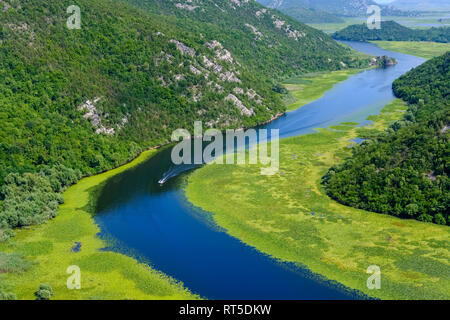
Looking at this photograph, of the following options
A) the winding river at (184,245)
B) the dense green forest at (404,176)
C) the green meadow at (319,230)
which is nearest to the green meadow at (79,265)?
the winding river at (184,245)

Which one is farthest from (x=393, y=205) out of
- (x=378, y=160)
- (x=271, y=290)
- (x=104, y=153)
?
(x=104, y=153)

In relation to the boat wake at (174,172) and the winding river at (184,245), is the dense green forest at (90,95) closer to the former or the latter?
the winding river at (184,245)

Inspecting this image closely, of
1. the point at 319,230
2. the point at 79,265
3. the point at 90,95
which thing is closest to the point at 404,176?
the point at 319,230

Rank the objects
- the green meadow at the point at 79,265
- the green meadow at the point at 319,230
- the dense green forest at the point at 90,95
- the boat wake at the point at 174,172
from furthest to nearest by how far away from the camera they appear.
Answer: the boat wake at the point at 174,172 → the dense green forest at the point at 90,95 → the green meadow at the point at 319,230 → the green meadow at the point at 79,265

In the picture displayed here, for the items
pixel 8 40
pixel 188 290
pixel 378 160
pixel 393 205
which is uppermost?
pixel 8 40

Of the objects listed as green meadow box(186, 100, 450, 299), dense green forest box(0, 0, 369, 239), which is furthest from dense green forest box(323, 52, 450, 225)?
dense green forest box(0, 0, 369, 239)

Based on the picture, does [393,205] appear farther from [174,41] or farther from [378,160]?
[174,41]
